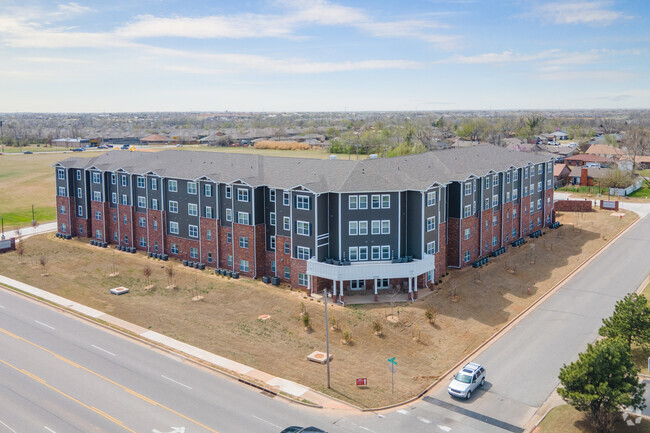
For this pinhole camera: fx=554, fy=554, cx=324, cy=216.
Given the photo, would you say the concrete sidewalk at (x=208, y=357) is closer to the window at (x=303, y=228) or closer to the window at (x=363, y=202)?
the window at (x=303, y=228)

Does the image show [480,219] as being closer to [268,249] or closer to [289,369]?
[268,249]

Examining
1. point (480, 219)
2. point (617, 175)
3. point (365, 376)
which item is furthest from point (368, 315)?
point (617, 175)

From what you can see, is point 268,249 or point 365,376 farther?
point 268,249

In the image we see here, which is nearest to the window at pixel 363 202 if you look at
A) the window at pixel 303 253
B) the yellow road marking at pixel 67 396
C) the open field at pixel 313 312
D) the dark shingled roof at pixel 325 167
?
the dark shingled roof at pixel 325 167

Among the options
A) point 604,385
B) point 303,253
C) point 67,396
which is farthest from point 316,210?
point 604,385

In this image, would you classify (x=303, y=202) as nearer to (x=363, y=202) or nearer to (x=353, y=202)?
(x=353, y=202)

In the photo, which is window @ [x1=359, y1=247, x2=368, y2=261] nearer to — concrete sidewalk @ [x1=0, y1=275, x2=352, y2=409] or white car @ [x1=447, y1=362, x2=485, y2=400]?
concrete sidewalk @ [x1=0, y1=275, x2=352, y2=409]
